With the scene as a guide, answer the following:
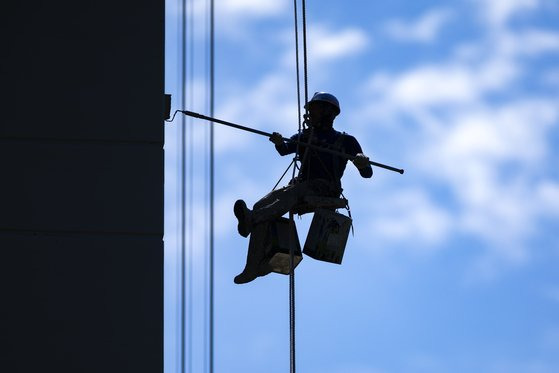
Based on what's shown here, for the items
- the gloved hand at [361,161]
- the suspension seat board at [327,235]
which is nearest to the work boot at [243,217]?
the suspension seat board at [327,235]

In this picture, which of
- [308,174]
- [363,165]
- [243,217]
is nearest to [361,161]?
[363,165]

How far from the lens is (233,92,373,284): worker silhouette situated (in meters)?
11.7

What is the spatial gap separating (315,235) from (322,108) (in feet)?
4.00

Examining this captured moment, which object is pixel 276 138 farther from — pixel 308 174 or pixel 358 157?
pixel 358 157

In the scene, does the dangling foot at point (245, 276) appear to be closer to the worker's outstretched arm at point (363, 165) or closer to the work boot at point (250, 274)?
the work boot at point (250, 274)

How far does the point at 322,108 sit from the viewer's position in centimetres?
1212

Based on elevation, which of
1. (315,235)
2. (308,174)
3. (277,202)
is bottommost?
(315,235)

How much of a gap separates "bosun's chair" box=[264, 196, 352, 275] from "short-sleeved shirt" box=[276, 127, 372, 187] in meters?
0.25

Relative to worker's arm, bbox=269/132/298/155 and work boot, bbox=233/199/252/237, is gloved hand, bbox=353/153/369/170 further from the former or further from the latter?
work boot, bbox=233/199/252/237

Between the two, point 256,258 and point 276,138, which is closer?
point 276,138
